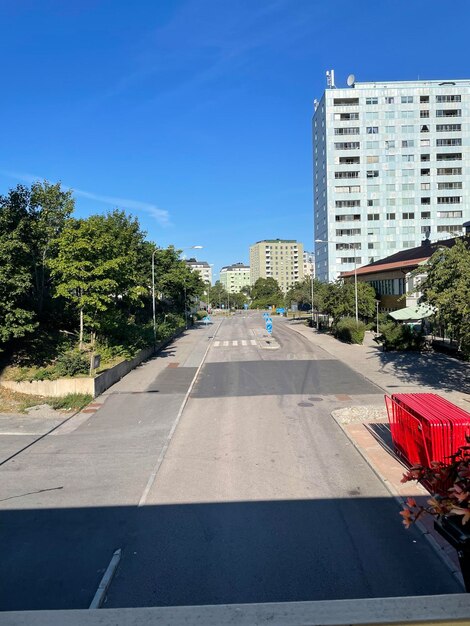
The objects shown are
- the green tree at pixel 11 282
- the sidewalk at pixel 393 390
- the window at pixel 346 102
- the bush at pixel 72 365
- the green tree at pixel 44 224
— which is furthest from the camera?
the window at pixel 346 102

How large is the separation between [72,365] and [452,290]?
14290 millimetres

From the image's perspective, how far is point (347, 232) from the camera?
8294cm

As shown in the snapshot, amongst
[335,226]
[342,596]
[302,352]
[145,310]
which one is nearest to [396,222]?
[335,226]

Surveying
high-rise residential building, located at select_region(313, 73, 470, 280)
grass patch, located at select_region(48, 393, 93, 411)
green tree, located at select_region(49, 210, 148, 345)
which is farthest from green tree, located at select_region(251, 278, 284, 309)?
grass patch, located at select_region(48, 393, 93, 411)

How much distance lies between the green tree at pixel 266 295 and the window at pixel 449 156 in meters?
64.2

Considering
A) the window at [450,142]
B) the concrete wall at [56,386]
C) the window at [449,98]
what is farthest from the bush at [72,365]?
the window at [449,98]

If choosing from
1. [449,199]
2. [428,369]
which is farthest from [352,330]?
[449,199]

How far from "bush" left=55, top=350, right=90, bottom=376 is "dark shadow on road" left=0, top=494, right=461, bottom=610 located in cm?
1131

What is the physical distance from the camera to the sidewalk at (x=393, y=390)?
320 inches

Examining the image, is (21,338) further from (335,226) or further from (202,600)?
(335,226)

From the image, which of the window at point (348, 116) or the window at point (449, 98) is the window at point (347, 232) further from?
the window at point (449, 98)

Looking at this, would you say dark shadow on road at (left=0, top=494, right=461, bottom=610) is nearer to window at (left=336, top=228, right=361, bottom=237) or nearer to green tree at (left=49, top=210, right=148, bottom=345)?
green tree at (left=49, top=210, right=148, bottom=345)

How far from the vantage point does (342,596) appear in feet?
17.2

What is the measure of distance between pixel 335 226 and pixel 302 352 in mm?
56099
